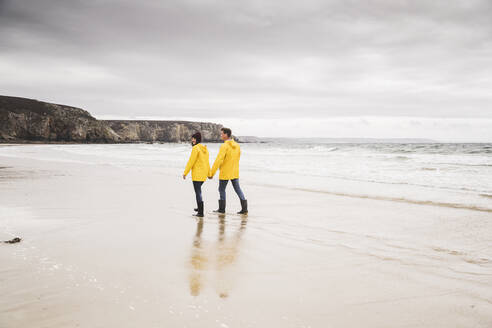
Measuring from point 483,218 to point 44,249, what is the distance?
8.58 m

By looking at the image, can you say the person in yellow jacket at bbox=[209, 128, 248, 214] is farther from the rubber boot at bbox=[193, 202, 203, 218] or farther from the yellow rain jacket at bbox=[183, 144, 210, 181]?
the rubber boot at bbox=[193, 202, 203, 218]

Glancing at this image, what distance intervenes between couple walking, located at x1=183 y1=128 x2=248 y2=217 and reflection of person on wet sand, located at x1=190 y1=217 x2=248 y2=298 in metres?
1.49

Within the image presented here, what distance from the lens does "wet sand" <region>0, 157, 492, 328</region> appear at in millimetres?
3008

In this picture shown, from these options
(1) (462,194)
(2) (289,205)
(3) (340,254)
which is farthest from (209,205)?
(1) (462,194)

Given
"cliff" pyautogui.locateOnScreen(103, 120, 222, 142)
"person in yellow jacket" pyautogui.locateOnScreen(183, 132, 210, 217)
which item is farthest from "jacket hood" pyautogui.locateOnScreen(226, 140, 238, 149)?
"cliff" pyautogui.locateOnScreen(103, 120, 222, 142)

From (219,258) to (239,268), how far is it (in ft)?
1.54

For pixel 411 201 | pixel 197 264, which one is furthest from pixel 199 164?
pixel 411 201

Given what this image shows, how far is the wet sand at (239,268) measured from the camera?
301cm

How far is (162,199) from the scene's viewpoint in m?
9.41

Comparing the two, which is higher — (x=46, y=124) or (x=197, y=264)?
(x=46, y=124)

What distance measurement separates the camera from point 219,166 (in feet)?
27.2

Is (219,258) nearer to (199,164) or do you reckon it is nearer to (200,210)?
(200,210)

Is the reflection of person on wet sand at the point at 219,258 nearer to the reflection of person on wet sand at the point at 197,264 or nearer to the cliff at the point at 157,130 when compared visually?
the reflection of person on wet sand at the point at 197,264

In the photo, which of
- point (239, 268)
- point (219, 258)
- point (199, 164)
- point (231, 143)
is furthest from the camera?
point (231, 143)
